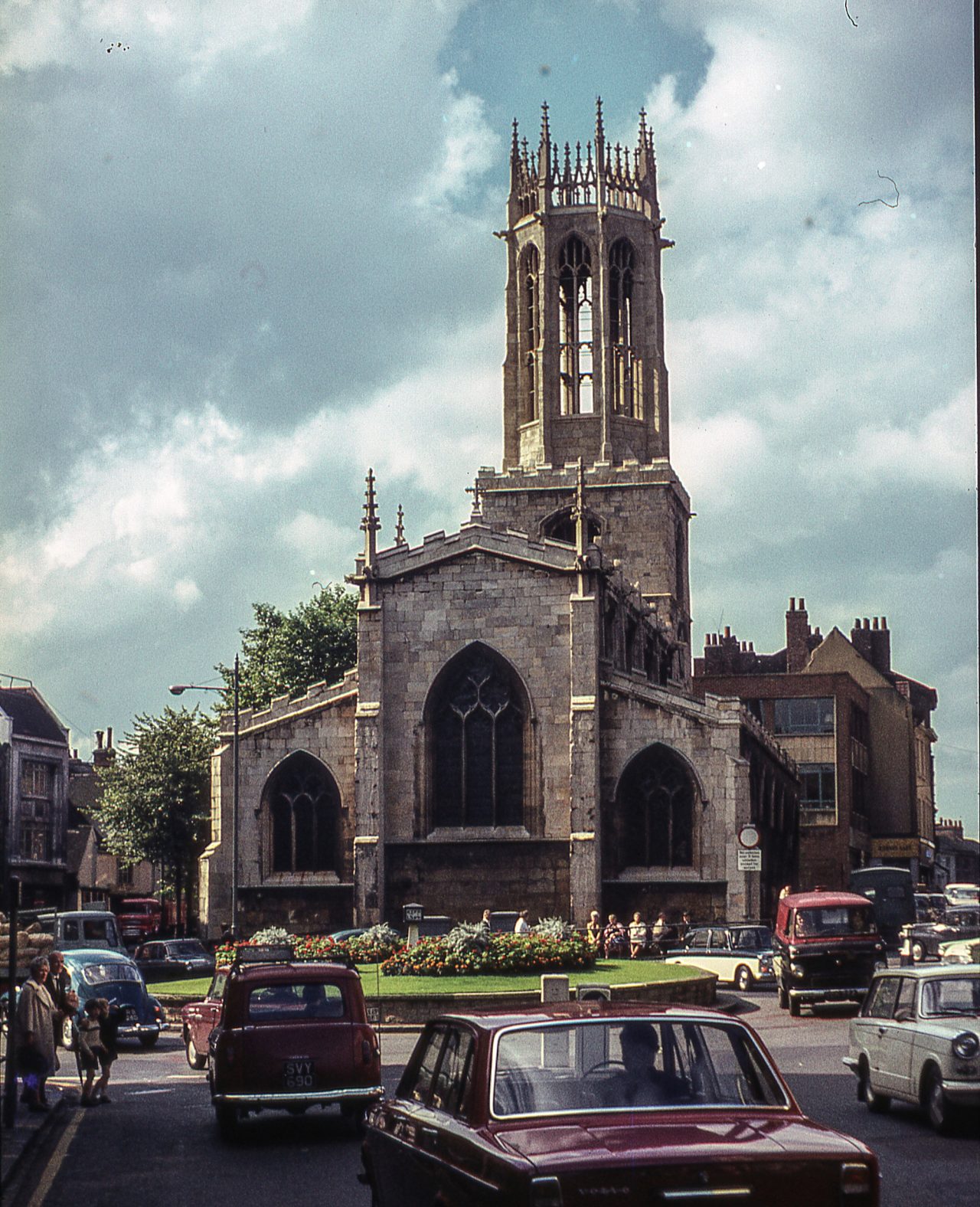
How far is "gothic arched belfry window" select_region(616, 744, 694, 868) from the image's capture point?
151 feet

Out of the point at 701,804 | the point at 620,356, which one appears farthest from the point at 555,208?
the point at 701,804

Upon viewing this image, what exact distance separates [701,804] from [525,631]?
6796mm

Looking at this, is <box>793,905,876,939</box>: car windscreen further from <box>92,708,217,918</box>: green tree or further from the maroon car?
<box>92,708,217,918</box>: green tree

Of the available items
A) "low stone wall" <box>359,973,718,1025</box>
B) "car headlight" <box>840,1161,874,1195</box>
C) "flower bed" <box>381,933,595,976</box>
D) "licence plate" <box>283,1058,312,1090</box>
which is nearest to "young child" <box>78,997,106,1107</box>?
"licence plate" <box>283,1058,312,1090</box>

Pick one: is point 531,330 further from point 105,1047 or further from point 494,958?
point 105,1047

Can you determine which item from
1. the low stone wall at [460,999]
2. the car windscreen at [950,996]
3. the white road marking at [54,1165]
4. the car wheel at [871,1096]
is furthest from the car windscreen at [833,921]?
the white road marking at [54,1165]

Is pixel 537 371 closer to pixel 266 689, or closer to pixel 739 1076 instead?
pixel 266 689

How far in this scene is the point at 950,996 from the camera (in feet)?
53.6

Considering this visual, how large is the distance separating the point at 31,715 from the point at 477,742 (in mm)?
40031

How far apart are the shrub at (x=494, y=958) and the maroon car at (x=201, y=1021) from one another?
34.9 feet

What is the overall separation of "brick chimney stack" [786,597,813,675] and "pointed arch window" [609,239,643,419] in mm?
28361

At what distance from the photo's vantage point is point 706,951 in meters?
38.5

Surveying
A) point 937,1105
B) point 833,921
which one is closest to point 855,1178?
point 937,1105

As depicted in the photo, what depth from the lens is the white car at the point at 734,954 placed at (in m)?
37.2
